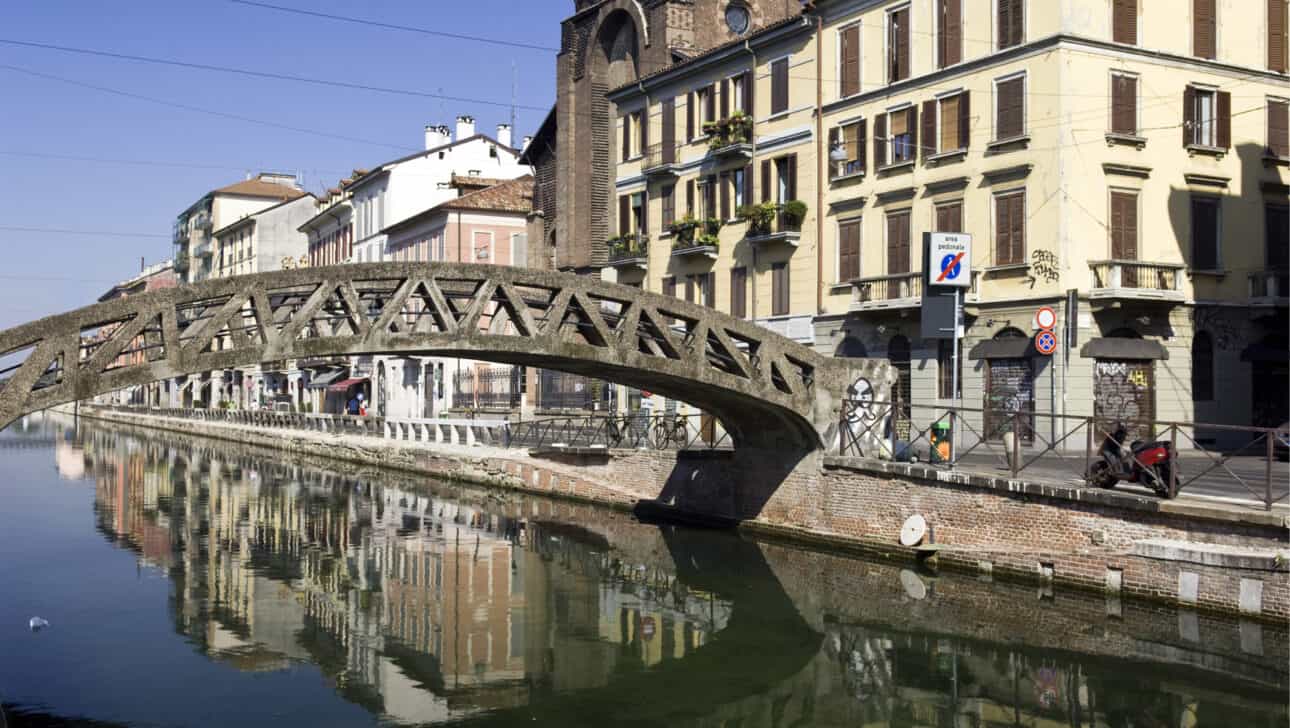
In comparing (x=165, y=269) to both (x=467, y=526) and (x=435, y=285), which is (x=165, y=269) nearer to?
(x=467, y=526)

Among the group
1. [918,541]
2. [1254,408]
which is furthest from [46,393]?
[1254,408]

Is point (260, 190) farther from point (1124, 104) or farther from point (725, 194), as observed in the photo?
point (1124, 104)

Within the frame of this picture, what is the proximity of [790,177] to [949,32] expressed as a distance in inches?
260

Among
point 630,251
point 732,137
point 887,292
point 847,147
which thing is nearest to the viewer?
point 887,292

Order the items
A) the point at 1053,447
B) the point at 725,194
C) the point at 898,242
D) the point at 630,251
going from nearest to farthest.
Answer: the point at 1053,447 < the point at 898,242 < the point at 725,194 < the point at 630,251

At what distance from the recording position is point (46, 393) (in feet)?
50.2

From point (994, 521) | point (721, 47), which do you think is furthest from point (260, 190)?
point (994, 521)

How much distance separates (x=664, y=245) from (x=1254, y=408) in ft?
59.6

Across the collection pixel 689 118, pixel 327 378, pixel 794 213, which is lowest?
pixel 327 378

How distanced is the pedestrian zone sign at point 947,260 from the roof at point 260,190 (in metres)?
92.2

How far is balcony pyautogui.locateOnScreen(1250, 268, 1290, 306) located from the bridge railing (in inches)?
123

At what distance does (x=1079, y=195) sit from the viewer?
88.3ft

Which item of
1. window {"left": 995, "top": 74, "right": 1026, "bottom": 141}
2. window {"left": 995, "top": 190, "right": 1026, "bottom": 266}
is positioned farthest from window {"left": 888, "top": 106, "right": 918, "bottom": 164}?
window {"left": 995, "top": 190, "right": 1026, "bottom": 266}

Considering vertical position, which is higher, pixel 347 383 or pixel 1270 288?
pixel 1270 288
